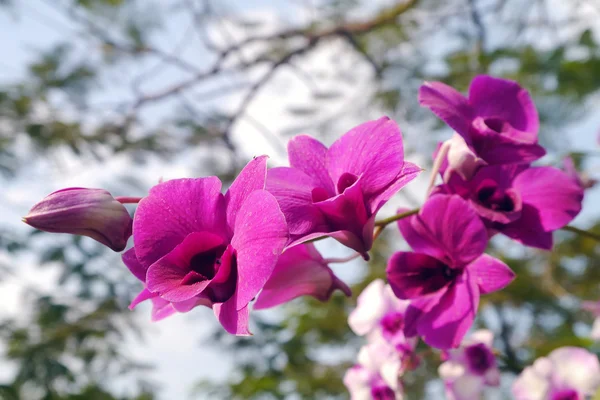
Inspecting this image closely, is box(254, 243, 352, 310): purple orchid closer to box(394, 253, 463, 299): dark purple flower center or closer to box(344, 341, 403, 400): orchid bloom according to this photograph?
box(394, 253, 463, 299): dark purple flower center

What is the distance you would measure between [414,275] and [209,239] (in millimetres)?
261

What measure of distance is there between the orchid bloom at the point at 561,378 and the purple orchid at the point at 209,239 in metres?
0.65


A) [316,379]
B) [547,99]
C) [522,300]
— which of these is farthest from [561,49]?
[316,379]

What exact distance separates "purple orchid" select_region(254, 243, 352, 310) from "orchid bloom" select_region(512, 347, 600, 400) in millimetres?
486

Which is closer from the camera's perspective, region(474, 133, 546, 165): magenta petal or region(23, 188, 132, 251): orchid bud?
region(23, 188, 132, 251): orchid bud

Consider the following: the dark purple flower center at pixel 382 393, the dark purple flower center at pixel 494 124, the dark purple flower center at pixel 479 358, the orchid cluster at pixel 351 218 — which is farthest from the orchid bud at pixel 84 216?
the dark purple flower center at pixel 479 358

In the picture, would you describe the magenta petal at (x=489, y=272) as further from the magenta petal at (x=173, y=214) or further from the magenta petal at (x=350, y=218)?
the magenta petal at (x=173, y=214)

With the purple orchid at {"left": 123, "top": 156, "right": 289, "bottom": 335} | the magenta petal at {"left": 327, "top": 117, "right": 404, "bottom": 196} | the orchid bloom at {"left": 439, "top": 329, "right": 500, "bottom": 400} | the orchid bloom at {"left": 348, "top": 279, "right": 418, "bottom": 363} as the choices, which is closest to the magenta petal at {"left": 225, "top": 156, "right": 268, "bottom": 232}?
the purple orchid at {"left": 123, "top": 156, "right": 289, "bottom": 335}

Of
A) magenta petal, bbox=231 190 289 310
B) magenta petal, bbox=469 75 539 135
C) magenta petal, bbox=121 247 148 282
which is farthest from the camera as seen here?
magenta petal, bbox=469 75 539 135

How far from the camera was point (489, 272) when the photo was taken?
621 millimetres

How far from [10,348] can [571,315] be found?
2.85m

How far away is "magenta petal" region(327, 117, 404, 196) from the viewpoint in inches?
21.0

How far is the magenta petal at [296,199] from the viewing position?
524mm

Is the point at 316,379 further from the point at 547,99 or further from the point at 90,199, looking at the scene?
the point at 90,199
